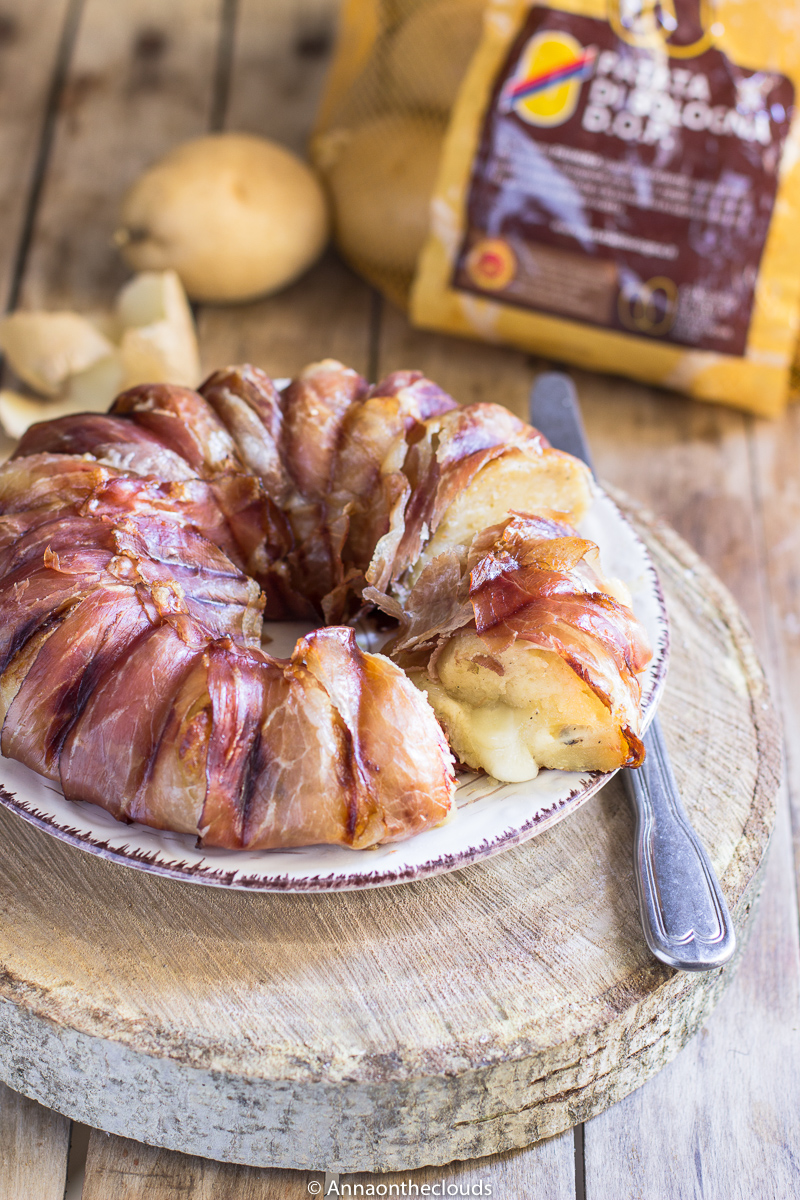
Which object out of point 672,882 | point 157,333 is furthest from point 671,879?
point 157,333

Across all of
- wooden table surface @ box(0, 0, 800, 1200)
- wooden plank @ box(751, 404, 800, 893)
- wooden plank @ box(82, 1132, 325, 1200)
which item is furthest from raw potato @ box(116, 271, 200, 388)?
wooden plank @ box(82, 1132, 325, 1200)

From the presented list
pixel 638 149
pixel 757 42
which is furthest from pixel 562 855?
pixel 757 42

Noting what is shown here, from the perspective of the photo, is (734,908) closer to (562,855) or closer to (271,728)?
(562,855)

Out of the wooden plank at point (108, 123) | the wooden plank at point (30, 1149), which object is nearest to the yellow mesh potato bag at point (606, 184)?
the wooden plank at point (108, 123)

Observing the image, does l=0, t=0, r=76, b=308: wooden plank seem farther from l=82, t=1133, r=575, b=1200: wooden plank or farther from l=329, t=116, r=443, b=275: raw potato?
l=82, t=1133, r=575, b=1200: wooden plank

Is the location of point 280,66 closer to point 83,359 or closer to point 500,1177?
point 83,359
